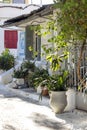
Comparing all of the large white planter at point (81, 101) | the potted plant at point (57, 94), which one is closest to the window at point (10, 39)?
the large white planter at point (81, 101)

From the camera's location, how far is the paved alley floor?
329 inches

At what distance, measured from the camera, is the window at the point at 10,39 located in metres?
28.3

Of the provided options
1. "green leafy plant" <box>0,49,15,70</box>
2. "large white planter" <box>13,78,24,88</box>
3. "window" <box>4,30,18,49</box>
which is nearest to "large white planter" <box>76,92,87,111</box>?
"large white planter" <box>13,78,24,88</box>

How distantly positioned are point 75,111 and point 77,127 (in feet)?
5.82

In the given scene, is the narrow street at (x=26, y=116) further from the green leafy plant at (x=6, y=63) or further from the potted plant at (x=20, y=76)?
the green leafy plant at (x=6, y=63)

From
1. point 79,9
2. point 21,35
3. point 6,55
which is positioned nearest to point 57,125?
point 79,9

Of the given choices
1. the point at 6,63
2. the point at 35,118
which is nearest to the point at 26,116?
the point at 35,118

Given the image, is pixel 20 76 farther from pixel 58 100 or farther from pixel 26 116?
pixel 58 100

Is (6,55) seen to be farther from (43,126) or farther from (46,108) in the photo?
(43,126)

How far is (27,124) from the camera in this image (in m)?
8.64

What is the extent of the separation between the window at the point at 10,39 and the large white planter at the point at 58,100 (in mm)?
19039

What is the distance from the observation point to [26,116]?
9703 millimetres

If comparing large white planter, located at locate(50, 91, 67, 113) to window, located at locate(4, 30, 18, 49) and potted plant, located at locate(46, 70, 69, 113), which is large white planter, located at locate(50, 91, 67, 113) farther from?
window, located at locate(4, 30, 18, 49)

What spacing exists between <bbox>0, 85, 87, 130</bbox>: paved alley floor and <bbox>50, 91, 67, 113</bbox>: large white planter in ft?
0.63
